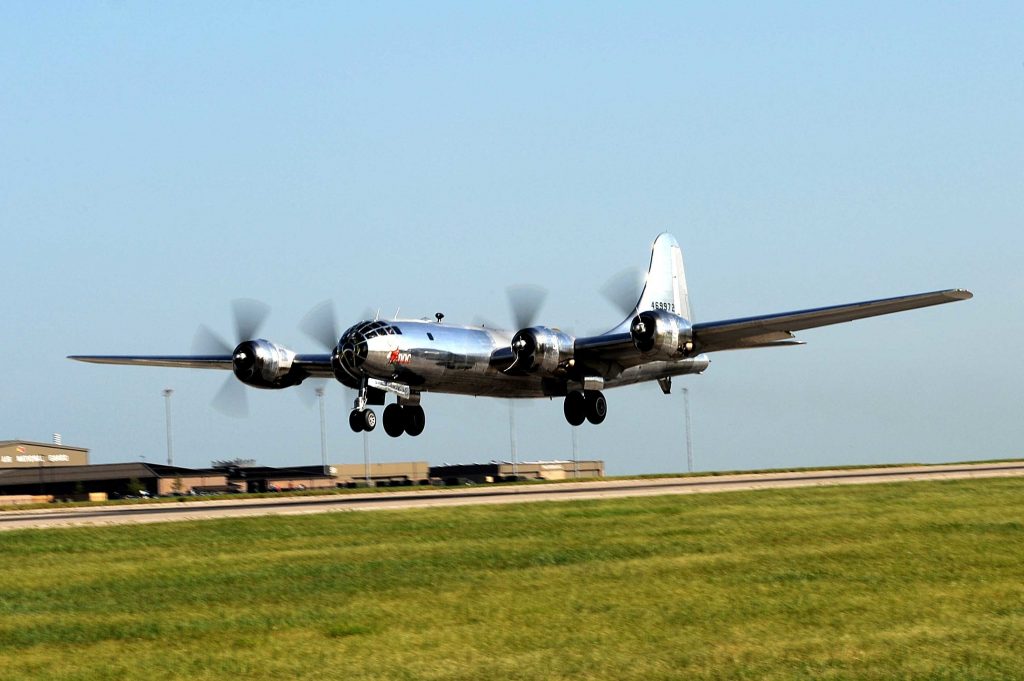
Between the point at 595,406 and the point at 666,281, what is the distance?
11189mm

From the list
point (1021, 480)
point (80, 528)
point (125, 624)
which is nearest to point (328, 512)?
point (80, 528)

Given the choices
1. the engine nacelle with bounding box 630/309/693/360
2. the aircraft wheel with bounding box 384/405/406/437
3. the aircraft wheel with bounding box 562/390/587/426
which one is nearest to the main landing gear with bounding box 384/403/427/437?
the aircraft wheel with bounding box 384/405/406/437

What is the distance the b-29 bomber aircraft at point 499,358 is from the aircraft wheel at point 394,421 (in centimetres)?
4

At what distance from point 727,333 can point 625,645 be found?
38.8 metres

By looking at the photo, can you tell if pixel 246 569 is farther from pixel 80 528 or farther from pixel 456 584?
pixel 80 528

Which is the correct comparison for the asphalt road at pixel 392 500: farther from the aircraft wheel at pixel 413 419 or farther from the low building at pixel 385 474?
the low building at pixel 385 474

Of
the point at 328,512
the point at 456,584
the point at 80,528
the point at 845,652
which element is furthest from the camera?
the point at 328,512

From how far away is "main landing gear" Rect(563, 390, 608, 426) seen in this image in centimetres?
5788

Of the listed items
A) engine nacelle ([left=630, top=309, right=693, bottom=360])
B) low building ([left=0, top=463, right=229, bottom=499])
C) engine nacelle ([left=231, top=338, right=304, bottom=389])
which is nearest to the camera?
engine nacelle ([left=630, top=309, right=693, bottom=360])

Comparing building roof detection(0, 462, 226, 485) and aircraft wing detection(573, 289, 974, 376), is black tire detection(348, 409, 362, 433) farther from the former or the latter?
building roof detection(0, 462, 226, 485)

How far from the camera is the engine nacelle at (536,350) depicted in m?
53.5

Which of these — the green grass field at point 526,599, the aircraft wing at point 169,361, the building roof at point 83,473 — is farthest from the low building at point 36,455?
the green grass field at point 526,599

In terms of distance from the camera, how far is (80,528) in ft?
106

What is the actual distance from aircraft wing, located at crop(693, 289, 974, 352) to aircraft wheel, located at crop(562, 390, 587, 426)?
5.86 m
